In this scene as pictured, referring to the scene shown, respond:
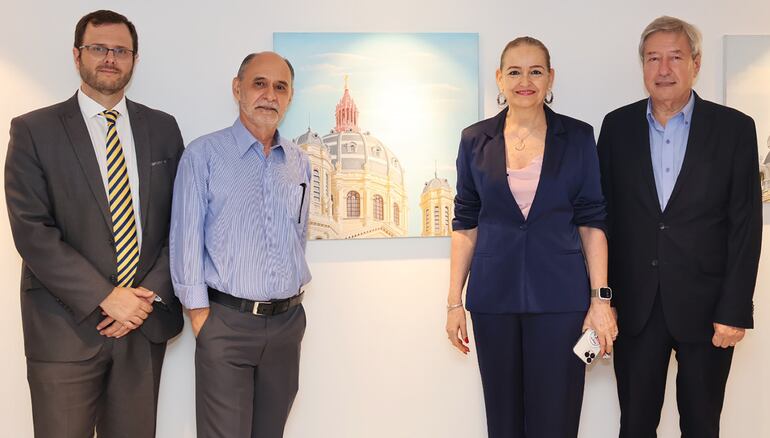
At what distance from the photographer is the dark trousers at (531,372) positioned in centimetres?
227

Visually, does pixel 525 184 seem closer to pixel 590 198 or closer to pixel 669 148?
pixel 590 198

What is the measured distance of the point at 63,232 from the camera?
2293 millimetres

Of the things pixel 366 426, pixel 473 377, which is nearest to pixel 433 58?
pixel 473 377

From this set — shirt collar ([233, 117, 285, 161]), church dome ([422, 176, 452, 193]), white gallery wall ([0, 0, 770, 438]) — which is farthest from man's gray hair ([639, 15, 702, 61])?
shirt collar ([233, 117, 285, 161])

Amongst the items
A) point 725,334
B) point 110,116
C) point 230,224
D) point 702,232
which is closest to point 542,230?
point 702,232

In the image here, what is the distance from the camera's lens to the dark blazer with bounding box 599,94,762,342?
7.82 feet

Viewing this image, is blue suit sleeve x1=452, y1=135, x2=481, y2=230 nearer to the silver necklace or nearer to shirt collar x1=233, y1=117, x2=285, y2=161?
the silver necklace

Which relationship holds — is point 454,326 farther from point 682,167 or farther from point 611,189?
point 682,167

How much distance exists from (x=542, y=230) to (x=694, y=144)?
69cm

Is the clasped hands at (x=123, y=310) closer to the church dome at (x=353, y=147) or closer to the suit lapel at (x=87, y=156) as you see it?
the suit lapel at (x=87, y=156)

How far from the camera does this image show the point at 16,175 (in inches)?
88.7

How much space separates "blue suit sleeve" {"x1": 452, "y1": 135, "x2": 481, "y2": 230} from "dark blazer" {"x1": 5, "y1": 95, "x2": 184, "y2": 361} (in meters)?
1.13

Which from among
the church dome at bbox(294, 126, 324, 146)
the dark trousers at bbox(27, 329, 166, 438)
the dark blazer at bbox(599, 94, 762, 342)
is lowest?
the dark trousers at bbox(27, 329, 166, 438)

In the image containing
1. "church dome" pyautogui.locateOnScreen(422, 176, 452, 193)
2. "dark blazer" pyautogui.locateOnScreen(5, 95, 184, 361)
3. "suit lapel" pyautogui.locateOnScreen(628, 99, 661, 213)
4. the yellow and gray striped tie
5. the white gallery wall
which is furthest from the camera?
"church dome" pyautogui.locateOnScreen(422, 176, 452, 193)
